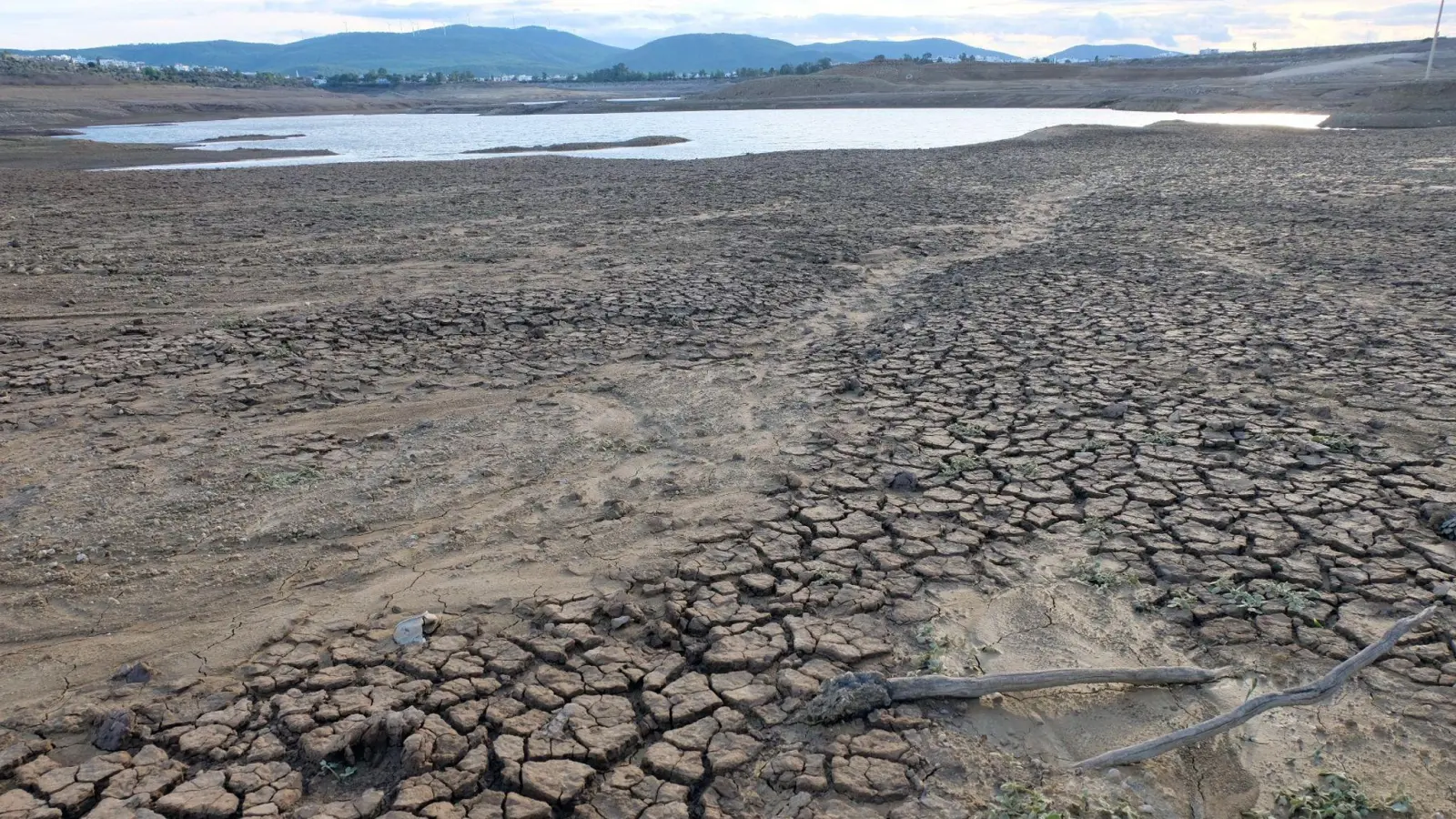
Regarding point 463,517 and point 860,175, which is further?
point 860,175

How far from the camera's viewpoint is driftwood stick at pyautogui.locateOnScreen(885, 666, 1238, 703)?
314cm

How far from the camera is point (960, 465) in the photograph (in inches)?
197

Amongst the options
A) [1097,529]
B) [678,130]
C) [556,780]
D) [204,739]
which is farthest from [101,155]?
[1097,529]

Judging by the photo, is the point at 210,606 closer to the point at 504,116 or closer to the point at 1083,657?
the point at 1083,657

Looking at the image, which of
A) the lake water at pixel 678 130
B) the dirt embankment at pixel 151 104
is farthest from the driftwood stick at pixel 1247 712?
the dirt embankment at pixel 151 104

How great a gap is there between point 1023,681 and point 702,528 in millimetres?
1748

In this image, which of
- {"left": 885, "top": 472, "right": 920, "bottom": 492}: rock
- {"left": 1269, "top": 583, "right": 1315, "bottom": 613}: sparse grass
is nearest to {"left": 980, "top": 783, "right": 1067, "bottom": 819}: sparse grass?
{"left": 1269, "top": 583, "right": 1315, "bottom": 613}: sparse grass

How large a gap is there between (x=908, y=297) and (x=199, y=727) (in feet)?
23.9

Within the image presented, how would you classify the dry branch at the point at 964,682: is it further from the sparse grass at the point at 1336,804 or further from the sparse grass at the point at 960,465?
the sparse grass at the point at 960,465

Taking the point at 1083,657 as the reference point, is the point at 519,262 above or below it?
above

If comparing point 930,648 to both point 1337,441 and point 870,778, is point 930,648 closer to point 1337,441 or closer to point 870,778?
point 870,778

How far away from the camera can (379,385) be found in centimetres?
644

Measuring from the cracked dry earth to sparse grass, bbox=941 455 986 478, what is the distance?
0.04m

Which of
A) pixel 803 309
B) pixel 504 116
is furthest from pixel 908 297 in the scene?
pixel 504 116
